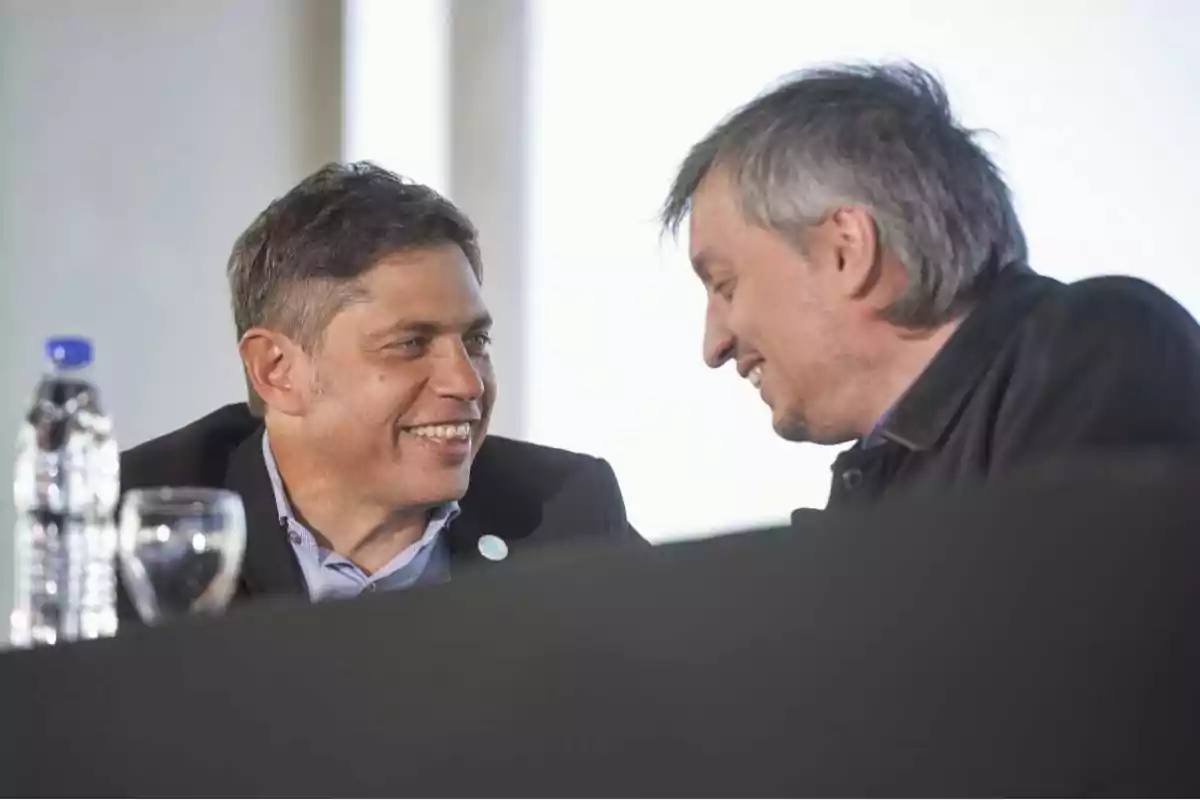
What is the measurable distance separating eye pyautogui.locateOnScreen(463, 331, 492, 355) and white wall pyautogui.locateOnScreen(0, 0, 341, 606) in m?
0.72

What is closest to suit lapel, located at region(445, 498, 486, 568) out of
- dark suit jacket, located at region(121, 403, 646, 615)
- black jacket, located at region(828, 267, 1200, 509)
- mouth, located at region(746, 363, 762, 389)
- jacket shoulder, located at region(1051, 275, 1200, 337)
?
dark suit jacket, located at region(121, 403, 646, 615)

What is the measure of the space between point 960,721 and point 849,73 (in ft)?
3.68

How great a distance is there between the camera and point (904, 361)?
1338 mm

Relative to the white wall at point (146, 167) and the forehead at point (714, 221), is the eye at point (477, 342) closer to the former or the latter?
the forehead at point (714, 221)

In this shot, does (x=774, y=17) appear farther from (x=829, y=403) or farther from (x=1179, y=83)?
(x=829, y=403)

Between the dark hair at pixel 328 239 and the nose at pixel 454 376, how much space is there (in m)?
0.12

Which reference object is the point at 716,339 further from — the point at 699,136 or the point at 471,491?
the point at 699,136

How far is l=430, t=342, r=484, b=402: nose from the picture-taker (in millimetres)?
1604

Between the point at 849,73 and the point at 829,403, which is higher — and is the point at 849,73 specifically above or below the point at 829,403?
above

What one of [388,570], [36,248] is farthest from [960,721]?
[36,248]

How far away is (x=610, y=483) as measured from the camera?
67.5 inches

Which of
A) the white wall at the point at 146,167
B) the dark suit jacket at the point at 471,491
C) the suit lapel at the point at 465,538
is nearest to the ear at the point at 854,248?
the dark suit jacket at the point at 471,491

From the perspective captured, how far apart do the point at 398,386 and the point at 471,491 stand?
0.17m

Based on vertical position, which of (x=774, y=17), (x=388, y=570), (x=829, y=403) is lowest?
(x=388, y=570)
